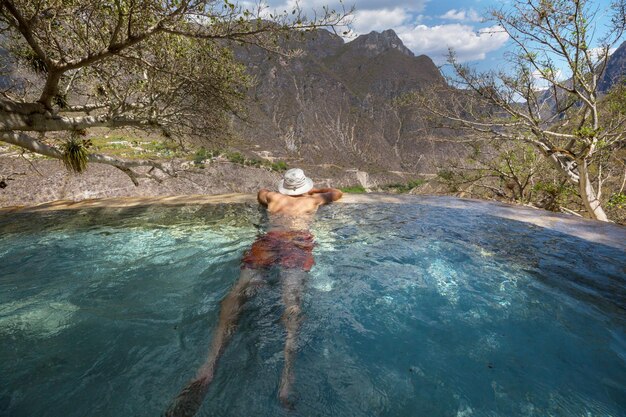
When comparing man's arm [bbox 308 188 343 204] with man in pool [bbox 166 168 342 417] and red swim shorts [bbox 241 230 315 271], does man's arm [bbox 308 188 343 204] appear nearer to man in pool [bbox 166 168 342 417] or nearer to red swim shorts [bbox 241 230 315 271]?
A: man in pool [bbox 166 168 342 417]

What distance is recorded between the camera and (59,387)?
2.48 m

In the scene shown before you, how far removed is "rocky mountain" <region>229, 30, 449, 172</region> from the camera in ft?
365

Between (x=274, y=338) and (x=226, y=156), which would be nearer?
(x=274, y=338)

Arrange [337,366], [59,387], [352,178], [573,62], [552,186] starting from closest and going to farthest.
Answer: [59,387] → [337,366] → [573,62] → [552,186] → [352,178]

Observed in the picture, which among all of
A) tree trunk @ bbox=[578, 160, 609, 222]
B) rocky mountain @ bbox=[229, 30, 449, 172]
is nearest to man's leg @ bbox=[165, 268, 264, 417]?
tree trunk @ bbox=[578, 160, 609, 222]

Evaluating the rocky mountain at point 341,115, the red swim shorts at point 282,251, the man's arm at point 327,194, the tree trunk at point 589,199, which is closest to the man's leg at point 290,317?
the red swim shorts at point 282,251

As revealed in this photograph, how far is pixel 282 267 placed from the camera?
14.4 ft

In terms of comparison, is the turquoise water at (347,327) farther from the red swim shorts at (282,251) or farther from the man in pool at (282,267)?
the red swim shorts at (282,251)

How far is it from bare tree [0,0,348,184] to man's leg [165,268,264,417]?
128 inches

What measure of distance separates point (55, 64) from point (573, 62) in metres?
11.1

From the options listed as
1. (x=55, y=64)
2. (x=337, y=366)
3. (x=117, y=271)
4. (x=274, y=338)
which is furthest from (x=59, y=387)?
(x=55, y=64)

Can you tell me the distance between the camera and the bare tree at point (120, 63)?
4781 mm

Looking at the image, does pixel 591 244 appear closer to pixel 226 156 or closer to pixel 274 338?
pixel 274 338

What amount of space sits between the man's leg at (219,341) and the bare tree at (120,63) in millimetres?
→ 3258
